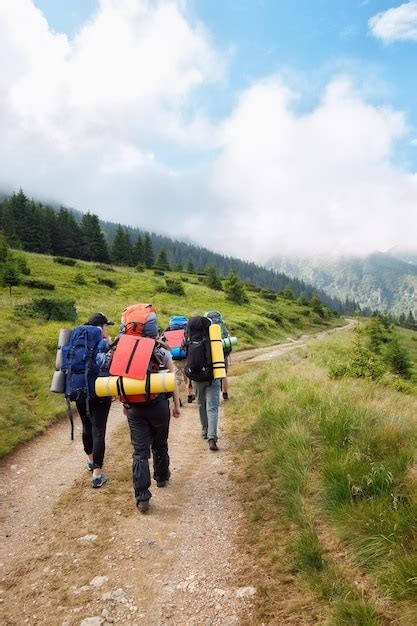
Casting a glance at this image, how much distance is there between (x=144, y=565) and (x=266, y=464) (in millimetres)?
2559

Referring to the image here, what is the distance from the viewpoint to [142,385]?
5.46m

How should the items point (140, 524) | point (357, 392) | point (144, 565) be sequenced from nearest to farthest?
point (144, 565) < point (140, 524) < point (357, 392)

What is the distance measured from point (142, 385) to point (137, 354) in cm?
44

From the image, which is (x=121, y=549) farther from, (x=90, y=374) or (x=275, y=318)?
(x=275, y=318)

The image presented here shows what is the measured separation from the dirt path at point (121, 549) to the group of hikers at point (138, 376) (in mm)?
483

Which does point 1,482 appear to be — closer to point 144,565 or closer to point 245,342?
point 144,565

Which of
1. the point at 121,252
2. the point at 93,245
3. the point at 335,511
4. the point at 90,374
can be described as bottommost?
the point at 335,511

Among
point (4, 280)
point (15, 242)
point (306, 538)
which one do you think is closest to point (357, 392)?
A: point (306, 538)

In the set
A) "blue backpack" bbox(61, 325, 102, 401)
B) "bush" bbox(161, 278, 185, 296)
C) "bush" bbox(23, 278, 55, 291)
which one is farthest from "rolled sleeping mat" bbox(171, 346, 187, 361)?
"bush" bbox(161, 278, 185, 296)

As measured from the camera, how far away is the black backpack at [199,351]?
7.62 m

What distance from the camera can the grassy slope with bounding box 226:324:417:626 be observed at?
10.7 feet

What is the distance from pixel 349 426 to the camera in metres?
5.86

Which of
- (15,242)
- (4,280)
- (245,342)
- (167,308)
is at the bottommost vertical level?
(245,342)

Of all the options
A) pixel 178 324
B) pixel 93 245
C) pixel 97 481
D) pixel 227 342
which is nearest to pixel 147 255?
pixel 93 245
